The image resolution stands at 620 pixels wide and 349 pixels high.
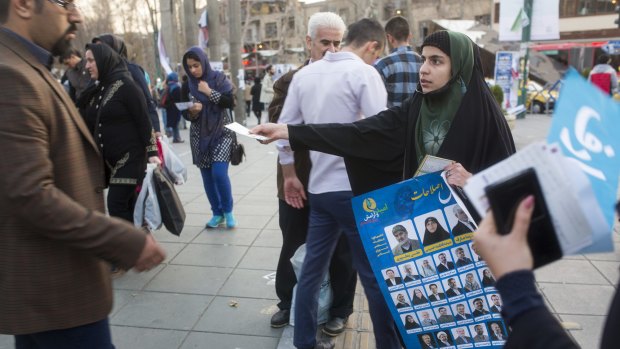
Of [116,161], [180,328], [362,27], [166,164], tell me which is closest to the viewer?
[180,328]

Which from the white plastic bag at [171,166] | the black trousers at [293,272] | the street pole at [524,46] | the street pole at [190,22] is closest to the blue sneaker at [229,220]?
the white plastic bag at [171,166]

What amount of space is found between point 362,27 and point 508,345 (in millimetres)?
2945

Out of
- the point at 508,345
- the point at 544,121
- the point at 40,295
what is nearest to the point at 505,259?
the point at 508,345

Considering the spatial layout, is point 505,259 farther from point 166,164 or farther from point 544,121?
point 544,121

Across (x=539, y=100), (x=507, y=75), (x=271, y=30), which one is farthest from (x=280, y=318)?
(x=271, y=30)

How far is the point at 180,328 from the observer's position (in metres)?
3.48

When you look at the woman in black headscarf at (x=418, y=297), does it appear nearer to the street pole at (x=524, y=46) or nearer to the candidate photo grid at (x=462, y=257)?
the candidate photo grid at (x=462, y=257)

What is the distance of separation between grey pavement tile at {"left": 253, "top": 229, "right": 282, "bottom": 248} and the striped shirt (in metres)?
1.95

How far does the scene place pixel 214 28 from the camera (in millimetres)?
15914

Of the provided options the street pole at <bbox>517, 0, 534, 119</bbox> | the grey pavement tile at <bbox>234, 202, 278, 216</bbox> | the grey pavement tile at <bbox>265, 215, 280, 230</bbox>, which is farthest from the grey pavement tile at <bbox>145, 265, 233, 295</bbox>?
the street pole at <bbox>517, 0, 534, 119</bbox>

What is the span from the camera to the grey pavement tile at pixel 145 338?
326cm

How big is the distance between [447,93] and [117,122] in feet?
9.63

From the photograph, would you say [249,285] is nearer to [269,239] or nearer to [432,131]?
[269,239]

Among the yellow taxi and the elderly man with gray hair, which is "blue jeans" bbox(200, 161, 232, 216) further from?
the yellow taxi
